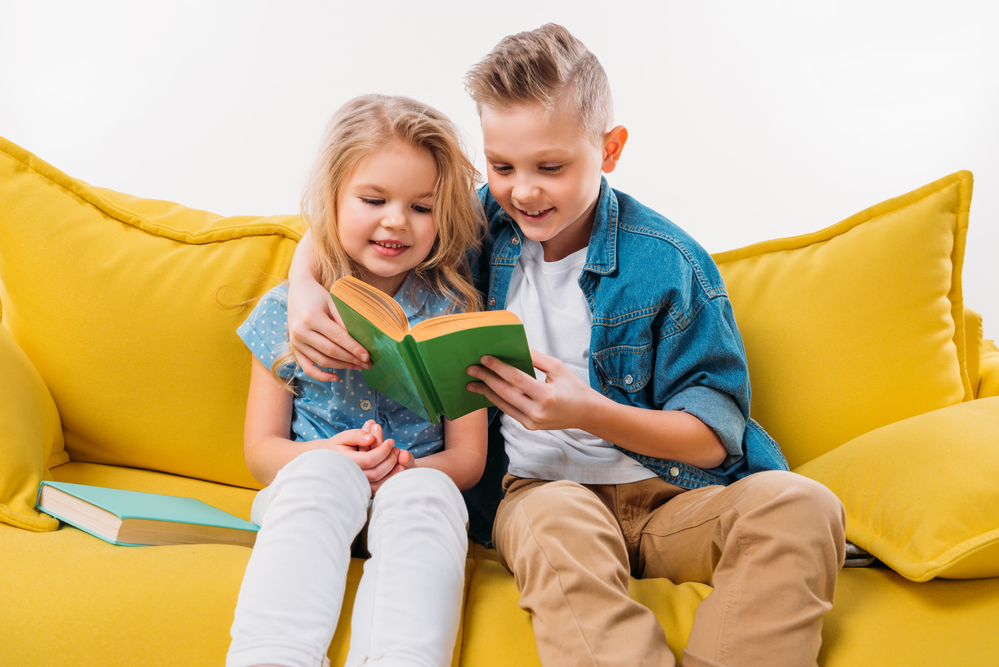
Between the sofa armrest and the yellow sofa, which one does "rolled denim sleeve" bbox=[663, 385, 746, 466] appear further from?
the sofa armrest

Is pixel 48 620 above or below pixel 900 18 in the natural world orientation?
below

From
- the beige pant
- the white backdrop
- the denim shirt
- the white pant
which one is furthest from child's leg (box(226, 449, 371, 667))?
the white backdrop

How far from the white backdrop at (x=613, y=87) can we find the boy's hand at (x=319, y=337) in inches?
35.4

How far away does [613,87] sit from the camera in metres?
1.82

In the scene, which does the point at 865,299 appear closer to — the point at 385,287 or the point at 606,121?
the point at 606,121

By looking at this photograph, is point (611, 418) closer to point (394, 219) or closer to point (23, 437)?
point (394, 219)

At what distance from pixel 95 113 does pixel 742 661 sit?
1.98m

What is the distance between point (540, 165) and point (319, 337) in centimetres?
43

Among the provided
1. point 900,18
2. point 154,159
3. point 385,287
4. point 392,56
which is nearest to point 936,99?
point 900,18

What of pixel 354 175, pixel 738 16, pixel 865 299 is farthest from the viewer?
pixel 738 16

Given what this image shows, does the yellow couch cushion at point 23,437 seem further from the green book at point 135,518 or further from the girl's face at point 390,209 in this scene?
the girl's face at point 390,209

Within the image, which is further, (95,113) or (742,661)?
(95,113)

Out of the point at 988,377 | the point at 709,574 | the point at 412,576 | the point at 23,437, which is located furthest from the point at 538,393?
the point at 988,377

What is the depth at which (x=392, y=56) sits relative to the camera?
1.81m
